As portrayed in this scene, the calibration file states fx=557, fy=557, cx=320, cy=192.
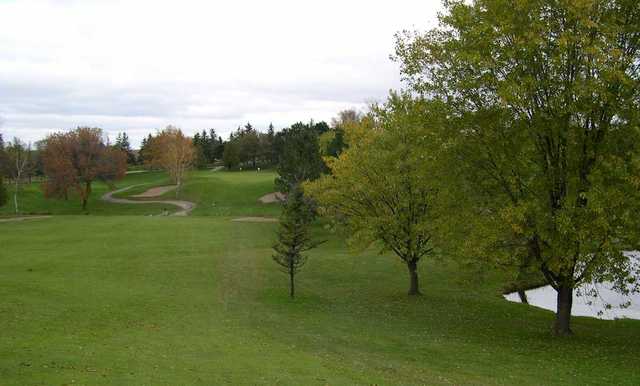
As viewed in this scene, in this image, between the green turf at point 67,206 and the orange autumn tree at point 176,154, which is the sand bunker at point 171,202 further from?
the orange autumn tree at point 176,154

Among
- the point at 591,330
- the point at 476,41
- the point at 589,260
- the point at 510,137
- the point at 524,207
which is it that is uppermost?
the point at 476,41

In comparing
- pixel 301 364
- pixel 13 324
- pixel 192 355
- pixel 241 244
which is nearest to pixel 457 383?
pixel 301 364

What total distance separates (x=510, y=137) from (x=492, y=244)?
415cm

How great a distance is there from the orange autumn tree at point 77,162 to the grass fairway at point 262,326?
120 ft

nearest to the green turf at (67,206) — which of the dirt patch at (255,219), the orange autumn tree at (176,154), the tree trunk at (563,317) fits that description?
the orange autumn tree at (176,154)

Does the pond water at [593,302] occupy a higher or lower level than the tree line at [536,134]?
lower

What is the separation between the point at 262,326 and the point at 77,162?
7084 centimetres

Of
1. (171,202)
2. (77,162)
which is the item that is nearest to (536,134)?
(171,202)

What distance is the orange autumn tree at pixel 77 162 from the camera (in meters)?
82.8

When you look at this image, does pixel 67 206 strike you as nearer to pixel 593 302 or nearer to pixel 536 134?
pixel 593 302

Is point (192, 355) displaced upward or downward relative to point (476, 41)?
downward

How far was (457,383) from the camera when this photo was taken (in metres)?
15.9

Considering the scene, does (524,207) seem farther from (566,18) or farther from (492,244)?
(566,18)

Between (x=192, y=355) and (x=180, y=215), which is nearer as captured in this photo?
(x=192, y=355)
